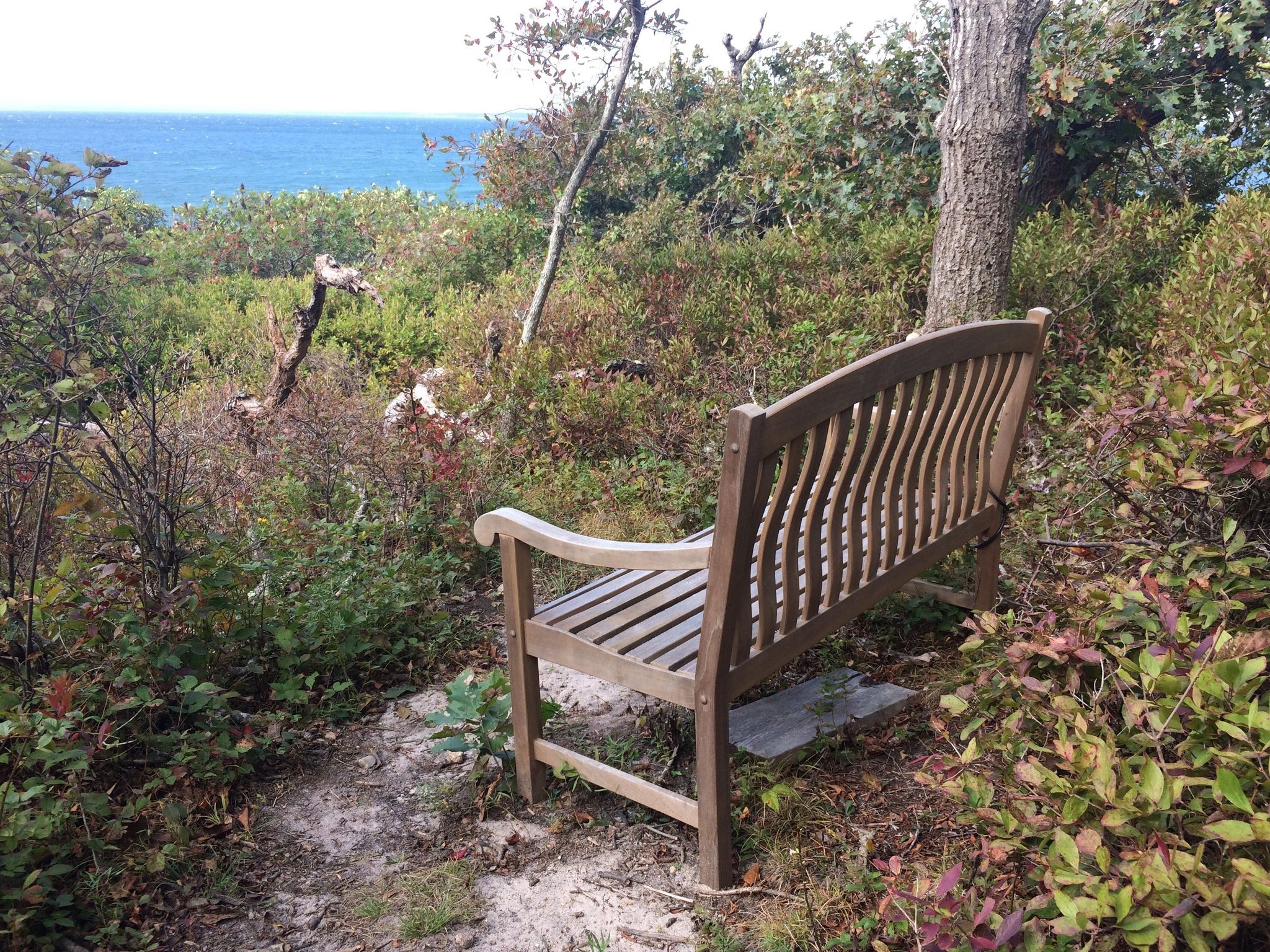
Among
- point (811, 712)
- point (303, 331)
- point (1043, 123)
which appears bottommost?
point (811, 712)

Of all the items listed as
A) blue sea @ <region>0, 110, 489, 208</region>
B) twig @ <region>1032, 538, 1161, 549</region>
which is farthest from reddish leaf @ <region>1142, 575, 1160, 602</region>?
blue sea @ <region>0, 110, 489, 208</region>

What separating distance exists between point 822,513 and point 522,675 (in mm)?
1038

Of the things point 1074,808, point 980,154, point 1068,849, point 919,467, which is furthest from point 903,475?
point 980,154

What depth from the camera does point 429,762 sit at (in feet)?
10.9

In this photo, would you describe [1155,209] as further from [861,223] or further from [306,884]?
[306,884]

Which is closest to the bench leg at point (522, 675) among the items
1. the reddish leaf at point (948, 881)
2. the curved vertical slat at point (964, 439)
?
the reddish leaf at point (948, 881)

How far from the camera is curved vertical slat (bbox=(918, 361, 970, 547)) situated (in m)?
2.88

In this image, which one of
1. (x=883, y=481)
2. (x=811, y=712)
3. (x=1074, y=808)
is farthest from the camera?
(x=811, y=712)

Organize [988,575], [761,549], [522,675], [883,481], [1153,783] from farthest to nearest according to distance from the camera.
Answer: [988,575] → [522,675] → [883,481] → [761,549] → [1153,783]

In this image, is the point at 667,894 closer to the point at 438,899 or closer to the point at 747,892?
the point at 747,892

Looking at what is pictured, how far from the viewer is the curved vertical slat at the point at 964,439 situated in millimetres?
3088

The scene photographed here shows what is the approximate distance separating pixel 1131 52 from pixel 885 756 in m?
6.52

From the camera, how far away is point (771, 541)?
2.30 metres

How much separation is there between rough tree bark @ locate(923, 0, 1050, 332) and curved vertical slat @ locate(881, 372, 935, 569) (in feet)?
9.29
